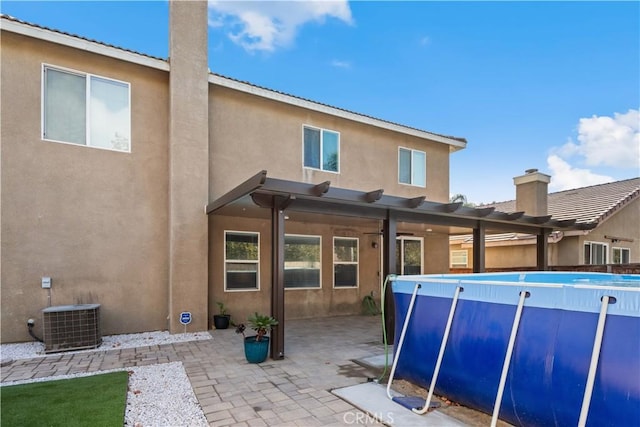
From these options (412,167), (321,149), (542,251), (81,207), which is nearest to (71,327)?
(81,207)

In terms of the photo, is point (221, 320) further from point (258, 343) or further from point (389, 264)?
point (389, 264)

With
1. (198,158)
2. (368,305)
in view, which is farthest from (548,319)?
(368,305)

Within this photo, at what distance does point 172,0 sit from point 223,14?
1.83m

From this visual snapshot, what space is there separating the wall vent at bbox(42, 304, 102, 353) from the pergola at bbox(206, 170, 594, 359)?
3236 millimetres

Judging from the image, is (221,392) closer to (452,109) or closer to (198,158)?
(198,158)

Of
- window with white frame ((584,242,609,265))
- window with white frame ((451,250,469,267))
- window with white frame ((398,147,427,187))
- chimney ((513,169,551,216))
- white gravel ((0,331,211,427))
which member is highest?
window with white frame ((398,147,427,187))

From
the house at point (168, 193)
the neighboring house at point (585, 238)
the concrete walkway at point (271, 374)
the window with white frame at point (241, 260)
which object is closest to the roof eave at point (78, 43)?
the house at point (168, 193)

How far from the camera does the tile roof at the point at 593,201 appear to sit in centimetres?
1338

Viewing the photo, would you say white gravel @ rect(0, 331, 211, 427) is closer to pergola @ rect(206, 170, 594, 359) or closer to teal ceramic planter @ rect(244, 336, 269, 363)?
teal ceramic planter @ rect(244, 336, 269, 363)

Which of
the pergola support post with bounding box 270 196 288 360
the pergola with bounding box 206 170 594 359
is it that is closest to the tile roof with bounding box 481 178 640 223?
the pergola with bounding box 206 170 594 359

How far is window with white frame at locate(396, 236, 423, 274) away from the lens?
1284cm

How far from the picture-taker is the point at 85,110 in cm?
796

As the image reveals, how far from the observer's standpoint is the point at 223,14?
10172 mm

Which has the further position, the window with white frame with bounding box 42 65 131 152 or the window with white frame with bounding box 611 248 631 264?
the window with white frame with bounding box 611 248 631 264
